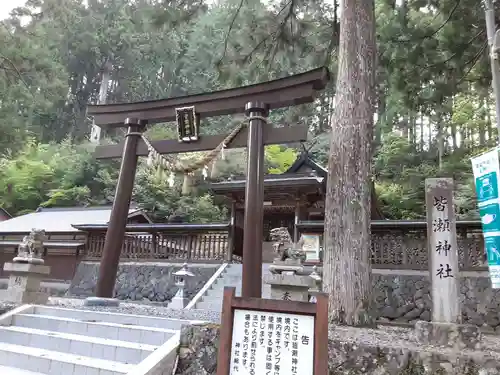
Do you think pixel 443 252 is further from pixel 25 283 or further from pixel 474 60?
pixel 474 60

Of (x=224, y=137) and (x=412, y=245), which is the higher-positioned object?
(x=224, y=137)

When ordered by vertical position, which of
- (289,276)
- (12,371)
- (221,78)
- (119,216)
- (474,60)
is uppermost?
(474,60)

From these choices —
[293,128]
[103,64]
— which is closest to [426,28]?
[293,128]

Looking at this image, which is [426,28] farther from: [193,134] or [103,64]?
[103,64]

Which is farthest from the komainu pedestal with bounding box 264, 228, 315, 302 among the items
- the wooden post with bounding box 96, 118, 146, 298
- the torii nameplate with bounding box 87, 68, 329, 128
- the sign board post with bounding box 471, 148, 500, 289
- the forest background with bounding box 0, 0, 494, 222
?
the forest background with bounding box 0, 0, 494, 222

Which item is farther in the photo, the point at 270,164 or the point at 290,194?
the point at 270,164

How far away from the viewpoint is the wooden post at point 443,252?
163 inches

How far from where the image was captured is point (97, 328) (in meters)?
5.19

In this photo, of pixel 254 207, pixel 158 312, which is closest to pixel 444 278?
pixel 254 207

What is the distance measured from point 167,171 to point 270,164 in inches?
647

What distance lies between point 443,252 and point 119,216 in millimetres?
6038

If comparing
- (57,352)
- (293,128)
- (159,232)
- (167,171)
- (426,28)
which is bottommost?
(57,352)

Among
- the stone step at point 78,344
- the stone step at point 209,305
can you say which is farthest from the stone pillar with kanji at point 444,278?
the stone step at point 209,305

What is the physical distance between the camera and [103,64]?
3653cm
